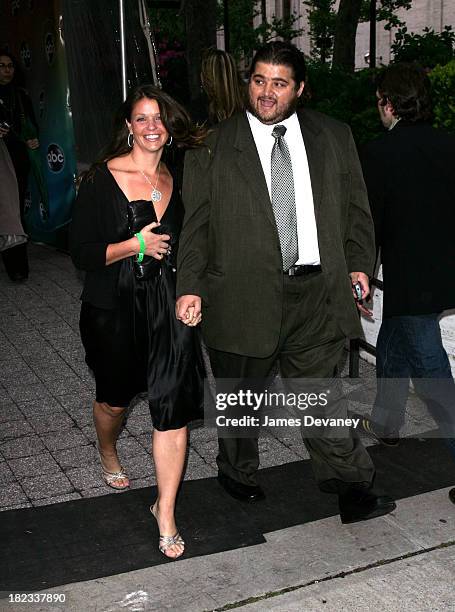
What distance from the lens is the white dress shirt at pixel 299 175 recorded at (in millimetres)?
4051

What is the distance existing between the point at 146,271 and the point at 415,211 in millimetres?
1350

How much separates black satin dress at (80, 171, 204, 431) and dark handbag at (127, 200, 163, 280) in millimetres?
38

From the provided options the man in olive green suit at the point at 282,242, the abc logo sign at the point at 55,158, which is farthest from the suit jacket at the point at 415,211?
the abc logo sign at the point at 55,158

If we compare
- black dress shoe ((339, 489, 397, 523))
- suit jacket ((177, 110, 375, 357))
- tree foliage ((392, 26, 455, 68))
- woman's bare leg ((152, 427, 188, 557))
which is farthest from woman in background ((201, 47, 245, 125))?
tree foliage ((392, 26, 455, 68))

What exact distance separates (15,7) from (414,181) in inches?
256

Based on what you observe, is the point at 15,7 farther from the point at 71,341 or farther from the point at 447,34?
the point at 447,34

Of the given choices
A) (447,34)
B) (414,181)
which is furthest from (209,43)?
(414,181)

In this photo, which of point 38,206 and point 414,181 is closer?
point 414,181

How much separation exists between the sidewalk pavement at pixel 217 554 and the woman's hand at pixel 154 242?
131 centimetres

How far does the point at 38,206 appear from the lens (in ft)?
32.6

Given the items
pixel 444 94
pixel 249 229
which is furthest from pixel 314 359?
pixel 444 94

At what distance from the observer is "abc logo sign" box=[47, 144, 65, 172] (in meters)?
9.37

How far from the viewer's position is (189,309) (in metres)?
3.95

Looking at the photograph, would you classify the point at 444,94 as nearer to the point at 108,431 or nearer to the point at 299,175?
the point at 299,175
